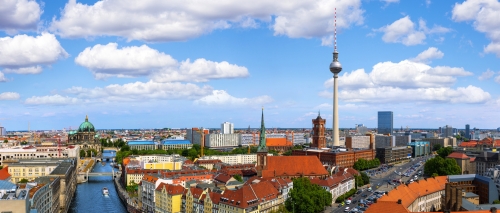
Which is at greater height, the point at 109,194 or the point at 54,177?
the point at 54,177

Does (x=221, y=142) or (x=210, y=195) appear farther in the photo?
(x=221, y=142)

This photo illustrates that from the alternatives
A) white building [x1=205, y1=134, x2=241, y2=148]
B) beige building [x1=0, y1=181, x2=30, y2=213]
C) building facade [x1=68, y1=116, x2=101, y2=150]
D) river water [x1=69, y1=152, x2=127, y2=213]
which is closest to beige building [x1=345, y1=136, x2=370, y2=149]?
white building [x1=205, y1=134, x2=241, y2=148]

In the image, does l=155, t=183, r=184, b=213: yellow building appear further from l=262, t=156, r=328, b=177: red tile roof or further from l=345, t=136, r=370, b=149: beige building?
l=345, t=136, r=370, b=149: beige building

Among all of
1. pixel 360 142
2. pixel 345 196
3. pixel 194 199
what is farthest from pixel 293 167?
pixel 360 142

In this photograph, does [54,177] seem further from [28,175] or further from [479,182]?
[479,182]

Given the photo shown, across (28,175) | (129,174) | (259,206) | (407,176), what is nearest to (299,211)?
(259,206)

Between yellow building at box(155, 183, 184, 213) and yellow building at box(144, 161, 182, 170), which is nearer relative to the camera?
yellow building at box(155, 183, 184, 213)

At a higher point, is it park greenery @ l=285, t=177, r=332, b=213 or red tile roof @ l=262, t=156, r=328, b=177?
red tile roof @ l=262, t=156, r=328, b=177
